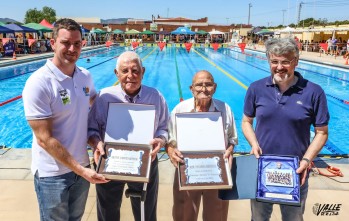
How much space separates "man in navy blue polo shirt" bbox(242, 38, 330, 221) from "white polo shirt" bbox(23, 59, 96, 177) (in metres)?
1.20

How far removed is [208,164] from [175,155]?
23 cm

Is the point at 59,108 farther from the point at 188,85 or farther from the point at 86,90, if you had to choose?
the point at 188,85

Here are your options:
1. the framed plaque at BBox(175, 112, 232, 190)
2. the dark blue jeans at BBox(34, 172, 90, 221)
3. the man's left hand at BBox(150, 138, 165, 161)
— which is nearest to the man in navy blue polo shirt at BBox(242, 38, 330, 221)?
the framed plaque at BBox(175, 112, 232, 190)

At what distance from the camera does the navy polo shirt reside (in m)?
2.04

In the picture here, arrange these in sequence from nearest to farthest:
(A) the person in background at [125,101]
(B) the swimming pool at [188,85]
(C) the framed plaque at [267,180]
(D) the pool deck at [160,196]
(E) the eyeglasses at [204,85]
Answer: (C) the framed plaque at [267,180], (A) the person in background at [125,101], (E) the eyeglasses at [204,85], (D) the pool deck at [160,196], (B) the swimming pool at [188,85]

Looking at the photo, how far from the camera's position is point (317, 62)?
18.1 meters

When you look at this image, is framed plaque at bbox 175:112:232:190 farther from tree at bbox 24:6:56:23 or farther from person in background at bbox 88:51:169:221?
tree at bbox 24:6:56:23

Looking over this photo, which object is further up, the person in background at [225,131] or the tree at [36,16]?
the tree at [36,16]

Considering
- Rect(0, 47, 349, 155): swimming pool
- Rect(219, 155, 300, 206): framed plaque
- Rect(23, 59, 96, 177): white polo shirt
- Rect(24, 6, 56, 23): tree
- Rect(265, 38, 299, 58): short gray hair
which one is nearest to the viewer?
Rect(23, 59, 96, 177): white polo shirt

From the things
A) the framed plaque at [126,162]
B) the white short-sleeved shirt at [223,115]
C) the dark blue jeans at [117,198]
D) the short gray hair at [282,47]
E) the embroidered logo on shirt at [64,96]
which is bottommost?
the dark blue jeans at [117,198]

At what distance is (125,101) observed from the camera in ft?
7.29

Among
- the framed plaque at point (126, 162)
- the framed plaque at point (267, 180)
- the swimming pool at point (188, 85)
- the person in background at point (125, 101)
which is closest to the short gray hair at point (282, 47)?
the framed plaque at point (267, 180)

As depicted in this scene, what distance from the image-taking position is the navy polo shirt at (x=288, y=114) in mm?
2037

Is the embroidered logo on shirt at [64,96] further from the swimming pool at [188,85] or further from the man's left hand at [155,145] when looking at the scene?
the swimming pool at [188,85]
